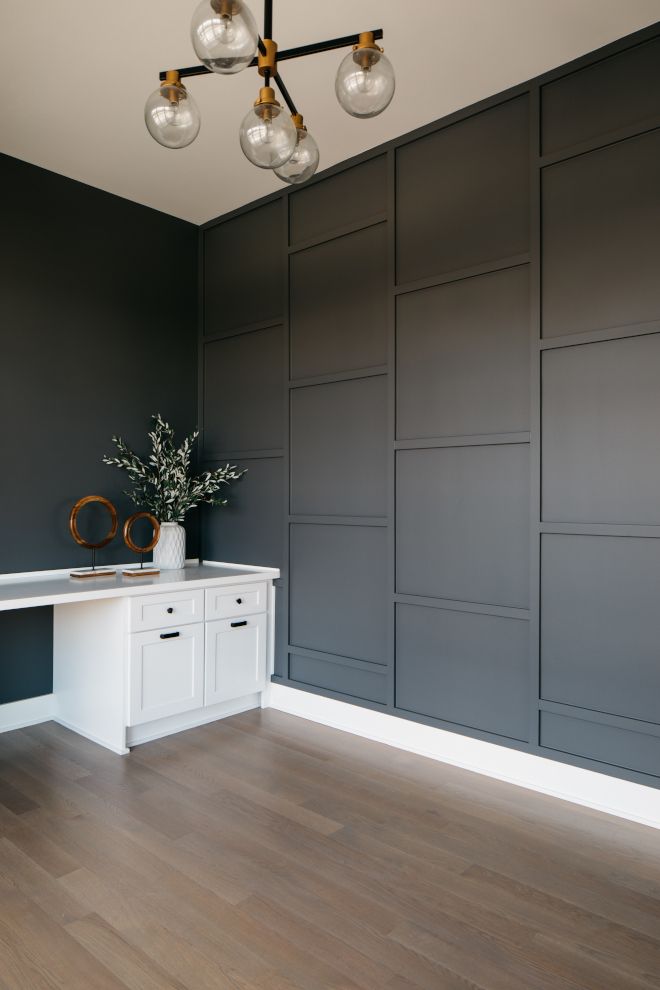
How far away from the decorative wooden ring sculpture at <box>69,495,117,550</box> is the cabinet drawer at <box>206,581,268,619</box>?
627mm

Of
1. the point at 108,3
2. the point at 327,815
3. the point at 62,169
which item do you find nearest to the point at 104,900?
the point at 327,815

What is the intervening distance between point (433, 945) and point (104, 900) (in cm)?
97

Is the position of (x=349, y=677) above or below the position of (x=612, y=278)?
below

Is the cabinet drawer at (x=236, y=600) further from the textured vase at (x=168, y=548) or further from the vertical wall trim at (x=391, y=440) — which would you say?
the vertical wall trim at (x=391, y=440)

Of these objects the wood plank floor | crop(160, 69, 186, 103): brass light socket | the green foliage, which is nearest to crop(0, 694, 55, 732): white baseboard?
the wood plank floor

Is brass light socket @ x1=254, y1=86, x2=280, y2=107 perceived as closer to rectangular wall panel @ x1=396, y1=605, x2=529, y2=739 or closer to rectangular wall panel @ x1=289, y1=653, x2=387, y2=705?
rectangular wall panel @ x1=396, y1=605, x2=529, y2=739

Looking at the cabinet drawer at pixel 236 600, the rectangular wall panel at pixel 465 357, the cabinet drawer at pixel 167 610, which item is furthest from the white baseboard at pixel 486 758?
the rectangular wall panel at pixel 465 357

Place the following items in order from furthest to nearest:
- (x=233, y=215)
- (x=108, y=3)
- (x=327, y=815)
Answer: (x=233, y=215)
(x=327, y=815)
(x=108, y=3)

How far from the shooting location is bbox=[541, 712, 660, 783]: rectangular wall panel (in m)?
2.52

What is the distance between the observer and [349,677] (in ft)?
11.5

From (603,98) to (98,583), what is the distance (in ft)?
9.87

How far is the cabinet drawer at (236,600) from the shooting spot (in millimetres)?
3518

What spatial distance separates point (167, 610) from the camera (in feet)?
10.9

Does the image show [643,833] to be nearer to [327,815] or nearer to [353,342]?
[327,815]
